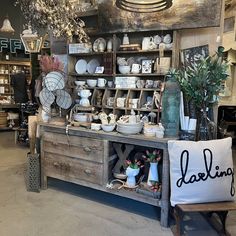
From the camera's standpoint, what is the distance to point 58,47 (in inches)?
155

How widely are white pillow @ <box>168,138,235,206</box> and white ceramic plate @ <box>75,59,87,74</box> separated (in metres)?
1.91

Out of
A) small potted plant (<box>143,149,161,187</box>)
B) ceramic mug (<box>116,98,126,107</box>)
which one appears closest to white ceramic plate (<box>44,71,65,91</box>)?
ceramic mug (<box>116,98,126,107</box>)

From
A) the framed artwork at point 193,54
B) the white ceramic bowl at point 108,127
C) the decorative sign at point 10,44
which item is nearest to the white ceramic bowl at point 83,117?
the white ceramic bowl at point 108,127

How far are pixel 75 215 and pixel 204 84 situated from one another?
1856 mm

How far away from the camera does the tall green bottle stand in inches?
104

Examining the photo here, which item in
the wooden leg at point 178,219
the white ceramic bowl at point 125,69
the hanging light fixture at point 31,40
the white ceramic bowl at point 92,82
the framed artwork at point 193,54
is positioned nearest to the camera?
the wooden leg at point 178,219

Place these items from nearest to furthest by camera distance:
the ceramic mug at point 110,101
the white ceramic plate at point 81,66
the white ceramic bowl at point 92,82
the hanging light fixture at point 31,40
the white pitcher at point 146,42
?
the white pitcher at point 146,42 → the ceramic mug at point 110,101 → the white ceramic bowl at point 92,82 → the white ceramic plate at point 81,66 → the hanging light fixture at point 31,40

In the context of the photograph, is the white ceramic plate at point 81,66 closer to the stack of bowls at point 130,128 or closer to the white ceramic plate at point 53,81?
the white ceramic plate at point 53,81

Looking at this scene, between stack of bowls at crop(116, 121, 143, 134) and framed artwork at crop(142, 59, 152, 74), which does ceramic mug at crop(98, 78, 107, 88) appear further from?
stack of bowls at crop(116, 121, 143, 134)

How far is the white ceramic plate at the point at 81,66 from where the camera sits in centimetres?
377

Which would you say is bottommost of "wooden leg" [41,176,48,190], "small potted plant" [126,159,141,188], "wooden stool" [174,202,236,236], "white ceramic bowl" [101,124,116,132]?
"wooden leg" [41,176,48,190]

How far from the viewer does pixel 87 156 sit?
304cm

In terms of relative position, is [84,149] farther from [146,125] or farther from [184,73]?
[184,73]

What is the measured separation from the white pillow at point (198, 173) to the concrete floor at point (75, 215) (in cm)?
43
